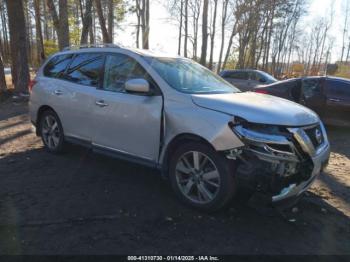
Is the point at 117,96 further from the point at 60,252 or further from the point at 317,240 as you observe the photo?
the point at 317,240

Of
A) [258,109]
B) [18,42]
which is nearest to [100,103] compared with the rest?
[258,109]

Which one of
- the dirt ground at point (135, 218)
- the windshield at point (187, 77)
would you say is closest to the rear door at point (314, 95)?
the dirt ground at point (135, 218)

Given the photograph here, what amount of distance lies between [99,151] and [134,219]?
1639 millimetres

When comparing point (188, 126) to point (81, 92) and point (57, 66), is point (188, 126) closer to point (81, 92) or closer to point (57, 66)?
point (81, 92)

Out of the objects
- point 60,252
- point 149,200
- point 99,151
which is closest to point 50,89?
point 99,151

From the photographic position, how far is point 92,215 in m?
3.93

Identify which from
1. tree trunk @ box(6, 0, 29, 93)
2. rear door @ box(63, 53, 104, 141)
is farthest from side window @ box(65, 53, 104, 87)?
tree trunk @ box(6, 0, 29, 93)

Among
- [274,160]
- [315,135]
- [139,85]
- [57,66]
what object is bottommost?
[274,160]

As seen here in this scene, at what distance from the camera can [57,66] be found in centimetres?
620

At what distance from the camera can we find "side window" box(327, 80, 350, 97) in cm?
896

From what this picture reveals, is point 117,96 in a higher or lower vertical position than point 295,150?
higher

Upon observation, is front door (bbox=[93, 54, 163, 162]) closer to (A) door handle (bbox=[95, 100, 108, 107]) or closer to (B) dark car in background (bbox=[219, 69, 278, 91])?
(A) door handle (bbox=[95, 100, 108, 107])

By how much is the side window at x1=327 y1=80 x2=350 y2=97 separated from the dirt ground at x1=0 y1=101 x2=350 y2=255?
399cm

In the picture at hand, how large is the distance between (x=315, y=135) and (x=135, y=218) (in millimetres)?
2231
